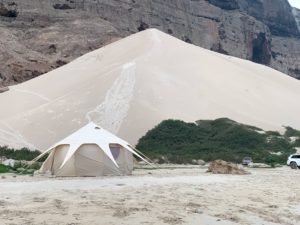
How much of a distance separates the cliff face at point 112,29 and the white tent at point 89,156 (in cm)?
4133

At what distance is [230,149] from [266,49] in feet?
260

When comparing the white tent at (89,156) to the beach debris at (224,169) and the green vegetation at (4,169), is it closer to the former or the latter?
the green vegetation at (4,169)

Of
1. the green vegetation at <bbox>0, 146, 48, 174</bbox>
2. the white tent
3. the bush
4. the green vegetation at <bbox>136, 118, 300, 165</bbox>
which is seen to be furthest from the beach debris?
the bush

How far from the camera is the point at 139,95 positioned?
1882 inches

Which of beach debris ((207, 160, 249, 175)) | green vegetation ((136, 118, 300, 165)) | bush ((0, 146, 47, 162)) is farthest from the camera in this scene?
green vegetation ((136, 118, 300, 165))

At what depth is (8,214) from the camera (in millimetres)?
9594

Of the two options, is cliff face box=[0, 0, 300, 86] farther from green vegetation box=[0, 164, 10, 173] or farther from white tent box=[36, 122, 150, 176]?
white tent box=[36, 122, 150, 176]

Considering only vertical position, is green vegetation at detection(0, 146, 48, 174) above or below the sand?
above

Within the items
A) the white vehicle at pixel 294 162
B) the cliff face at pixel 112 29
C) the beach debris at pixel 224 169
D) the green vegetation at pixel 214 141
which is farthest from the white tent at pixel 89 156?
the cliff face at pixel 112 29

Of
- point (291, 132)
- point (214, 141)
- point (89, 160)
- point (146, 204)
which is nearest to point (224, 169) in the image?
point (89, 160)

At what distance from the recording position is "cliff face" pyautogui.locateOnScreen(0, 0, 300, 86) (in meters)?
68.6

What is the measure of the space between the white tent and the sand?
13.6 feet

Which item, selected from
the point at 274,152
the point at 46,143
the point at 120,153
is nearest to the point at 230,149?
the point at 274,152

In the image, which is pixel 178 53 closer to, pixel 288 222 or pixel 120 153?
pixel 120 153
